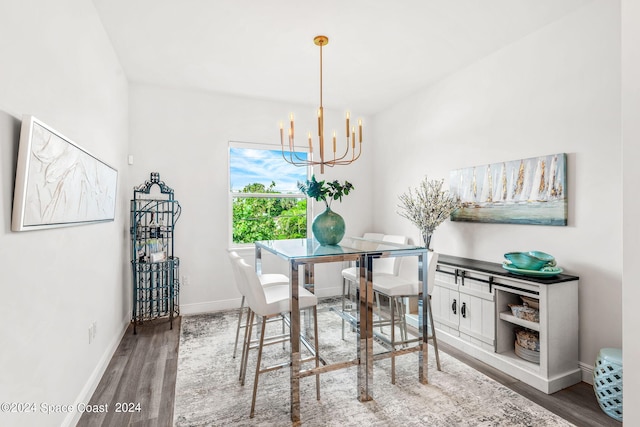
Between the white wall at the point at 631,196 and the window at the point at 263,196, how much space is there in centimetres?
367

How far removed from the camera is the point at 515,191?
2857 mm

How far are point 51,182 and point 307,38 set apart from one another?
2190 mm

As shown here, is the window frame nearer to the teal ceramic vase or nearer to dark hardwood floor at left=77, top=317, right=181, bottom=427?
dark hardwood floor at left=77, top=317, right=181, bottom=427

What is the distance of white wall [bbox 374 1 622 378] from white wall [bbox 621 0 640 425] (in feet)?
4.18

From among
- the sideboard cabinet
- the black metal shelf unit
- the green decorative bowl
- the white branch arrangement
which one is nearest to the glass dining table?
the sideboard cabinet

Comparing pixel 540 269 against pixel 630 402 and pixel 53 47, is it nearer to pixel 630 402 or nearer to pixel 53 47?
pixel 630 402

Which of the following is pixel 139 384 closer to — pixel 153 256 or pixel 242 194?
pixel 153 256

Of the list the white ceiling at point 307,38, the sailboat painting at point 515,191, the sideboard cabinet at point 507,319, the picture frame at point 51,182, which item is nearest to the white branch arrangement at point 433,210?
the sailboat painting at point 515,191

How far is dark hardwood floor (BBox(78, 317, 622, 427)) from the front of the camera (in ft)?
6.50

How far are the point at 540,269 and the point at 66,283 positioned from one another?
314 centimetres

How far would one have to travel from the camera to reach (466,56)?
3158 millimetres

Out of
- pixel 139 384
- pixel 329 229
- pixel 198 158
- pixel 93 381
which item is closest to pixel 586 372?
pixel 329 229

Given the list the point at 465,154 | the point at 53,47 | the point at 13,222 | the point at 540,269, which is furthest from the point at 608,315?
the point at 53,47

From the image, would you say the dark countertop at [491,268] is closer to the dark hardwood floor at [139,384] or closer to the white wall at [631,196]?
the white wall at [631,196]
